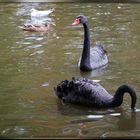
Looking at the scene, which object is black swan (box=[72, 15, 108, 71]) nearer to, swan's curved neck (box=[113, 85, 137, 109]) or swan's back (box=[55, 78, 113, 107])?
swan's back (box=[55, 78, 113, 107])

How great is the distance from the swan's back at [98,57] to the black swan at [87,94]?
5.48ft

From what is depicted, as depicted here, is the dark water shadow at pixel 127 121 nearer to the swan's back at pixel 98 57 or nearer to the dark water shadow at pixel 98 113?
the dark water shadow at pixel 98 113

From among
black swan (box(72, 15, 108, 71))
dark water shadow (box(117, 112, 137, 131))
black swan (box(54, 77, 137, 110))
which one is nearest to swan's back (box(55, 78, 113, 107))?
black swan (box(54, 77, 137, 110))

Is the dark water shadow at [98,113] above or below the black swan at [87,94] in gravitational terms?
below

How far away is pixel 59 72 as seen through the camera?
709 centimetres

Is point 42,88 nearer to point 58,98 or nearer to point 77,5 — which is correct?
point 58,98

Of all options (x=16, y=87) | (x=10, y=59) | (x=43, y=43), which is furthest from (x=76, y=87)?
(x=43, y=43)

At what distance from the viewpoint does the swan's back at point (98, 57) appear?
755 cm

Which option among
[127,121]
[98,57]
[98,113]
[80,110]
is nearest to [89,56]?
[98,57]

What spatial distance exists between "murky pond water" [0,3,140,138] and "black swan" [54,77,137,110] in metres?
0.08

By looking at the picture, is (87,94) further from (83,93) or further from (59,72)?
(59,72)

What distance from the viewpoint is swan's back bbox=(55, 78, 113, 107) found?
559cm

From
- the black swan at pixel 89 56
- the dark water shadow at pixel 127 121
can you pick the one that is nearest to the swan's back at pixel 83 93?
the dark water shadow at pixel 127 121

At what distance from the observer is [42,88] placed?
633 cm
